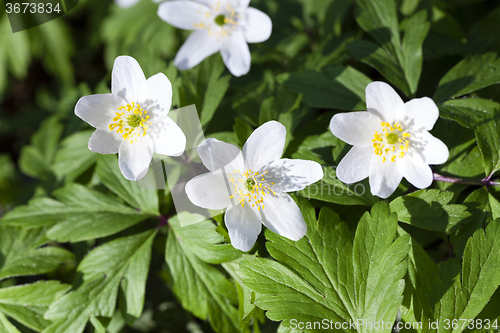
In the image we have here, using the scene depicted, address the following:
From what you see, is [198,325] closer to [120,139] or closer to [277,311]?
[277,311]

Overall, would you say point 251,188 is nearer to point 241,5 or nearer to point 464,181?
point 464,181

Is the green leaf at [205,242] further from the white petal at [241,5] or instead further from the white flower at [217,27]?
the white petal at [241,5]

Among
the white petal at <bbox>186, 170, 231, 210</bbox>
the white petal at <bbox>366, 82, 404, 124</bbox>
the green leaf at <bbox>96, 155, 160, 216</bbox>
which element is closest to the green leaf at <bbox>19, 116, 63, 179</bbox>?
the green leaf at <bbox>96, 155, 160, 216</bbox>

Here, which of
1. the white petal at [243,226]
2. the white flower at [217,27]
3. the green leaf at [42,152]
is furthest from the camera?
the green leaf at [42,152]

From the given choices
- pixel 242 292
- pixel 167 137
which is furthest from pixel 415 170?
pixel 167 137

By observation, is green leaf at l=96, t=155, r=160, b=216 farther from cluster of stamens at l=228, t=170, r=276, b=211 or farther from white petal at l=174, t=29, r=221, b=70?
white petal at l=174, t=29, r=221, b=70

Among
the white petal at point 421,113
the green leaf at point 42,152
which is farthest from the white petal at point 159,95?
the green leaf at point 42,152
